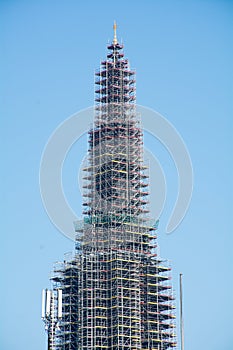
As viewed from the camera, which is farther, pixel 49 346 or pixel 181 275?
pixel 181 275

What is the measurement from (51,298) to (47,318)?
2824 millimetres

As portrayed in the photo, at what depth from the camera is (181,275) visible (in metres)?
169

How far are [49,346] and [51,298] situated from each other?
6.20 m

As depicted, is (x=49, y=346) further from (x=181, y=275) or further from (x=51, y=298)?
(x=181, y=275)

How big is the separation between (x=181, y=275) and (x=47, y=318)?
47.7 metres

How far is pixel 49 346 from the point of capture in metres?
125

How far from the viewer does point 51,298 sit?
416ft

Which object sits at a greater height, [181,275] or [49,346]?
[181,275]

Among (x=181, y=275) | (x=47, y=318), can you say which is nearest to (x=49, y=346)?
(x=47, y=318)

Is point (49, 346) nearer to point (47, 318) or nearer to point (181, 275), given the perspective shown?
point (47, 318)

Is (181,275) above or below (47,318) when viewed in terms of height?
above

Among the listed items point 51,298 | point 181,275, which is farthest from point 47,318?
point 181,275

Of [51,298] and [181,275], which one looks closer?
[51,298]
